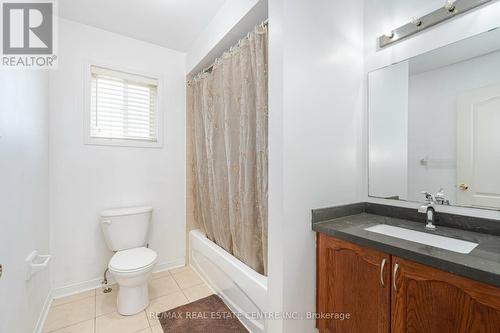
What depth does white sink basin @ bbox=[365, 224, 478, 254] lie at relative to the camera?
1050 millimetres

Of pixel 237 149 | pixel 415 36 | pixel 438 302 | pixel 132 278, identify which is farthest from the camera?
pixel 237 149

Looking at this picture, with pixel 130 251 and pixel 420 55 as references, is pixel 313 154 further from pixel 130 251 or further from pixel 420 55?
pixel 130 251

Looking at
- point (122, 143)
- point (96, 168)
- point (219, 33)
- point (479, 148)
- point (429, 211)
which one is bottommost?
point (429, 211)

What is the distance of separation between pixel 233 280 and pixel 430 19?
7.22 ft

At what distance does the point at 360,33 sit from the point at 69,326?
306cm

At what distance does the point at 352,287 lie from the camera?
1.19 metres

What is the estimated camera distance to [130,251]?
2.00 meters

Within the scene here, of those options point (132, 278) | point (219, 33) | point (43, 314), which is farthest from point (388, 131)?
A: point (43, 314)

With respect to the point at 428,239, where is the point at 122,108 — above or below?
above

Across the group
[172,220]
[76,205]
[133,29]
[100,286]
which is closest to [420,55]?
[133,29]

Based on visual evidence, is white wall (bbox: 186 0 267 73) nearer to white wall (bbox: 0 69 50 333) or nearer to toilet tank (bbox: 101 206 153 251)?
white wall (bbox: 0 69 50 333)

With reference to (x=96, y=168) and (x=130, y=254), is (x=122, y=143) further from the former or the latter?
(x=130, y=254)

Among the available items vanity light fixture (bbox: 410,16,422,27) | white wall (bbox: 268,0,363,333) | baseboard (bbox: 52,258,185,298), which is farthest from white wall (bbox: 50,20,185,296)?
vanity light fixture (bbox: 410,16,422,27)

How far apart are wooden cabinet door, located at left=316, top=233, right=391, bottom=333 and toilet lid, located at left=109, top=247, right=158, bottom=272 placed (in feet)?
4.40
